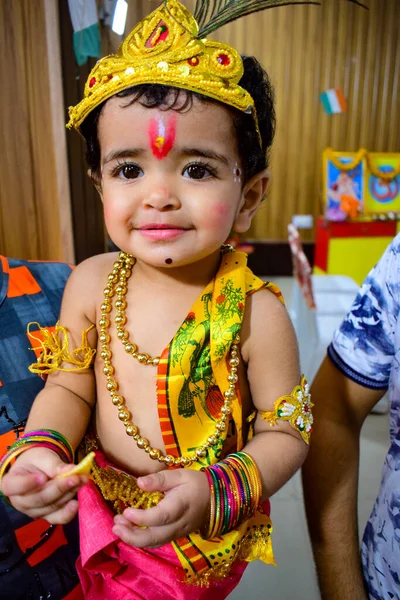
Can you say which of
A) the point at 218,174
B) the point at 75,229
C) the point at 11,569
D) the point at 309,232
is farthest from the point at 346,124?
the point at 11,569

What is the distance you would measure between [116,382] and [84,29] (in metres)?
0.76

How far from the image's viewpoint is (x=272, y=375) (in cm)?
→ 74

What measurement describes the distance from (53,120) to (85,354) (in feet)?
2.06

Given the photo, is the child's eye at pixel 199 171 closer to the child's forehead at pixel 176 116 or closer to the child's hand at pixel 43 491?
the child's forehead at pixel 176 116

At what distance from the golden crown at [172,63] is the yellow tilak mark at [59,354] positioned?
0.36 meters

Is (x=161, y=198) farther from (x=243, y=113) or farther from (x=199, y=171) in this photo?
(x=243, y=113)

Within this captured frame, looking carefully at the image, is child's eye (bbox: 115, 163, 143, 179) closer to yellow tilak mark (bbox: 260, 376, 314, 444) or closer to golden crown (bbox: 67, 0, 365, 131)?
golden crown (bbox: 67, 0, 365, 131)

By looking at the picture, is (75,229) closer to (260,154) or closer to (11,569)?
(260,154)

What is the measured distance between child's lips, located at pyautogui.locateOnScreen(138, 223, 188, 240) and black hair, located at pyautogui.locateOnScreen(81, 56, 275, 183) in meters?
0.16

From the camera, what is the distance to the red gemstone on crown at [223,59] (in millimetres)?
674

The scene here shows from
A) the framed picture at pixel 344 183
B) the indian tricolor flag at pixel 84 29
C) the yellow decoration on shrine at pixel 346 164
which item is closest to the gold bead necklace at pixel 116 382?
the indian tricolor flag at pixel 84 29

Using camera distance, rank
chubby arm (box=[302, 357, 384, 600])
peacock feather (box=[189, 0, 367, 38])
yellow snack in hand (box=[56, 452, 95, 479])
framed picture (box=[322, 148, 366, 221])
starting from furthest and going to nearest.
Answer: framed picture (box=[322, 148, 366, 221]), chubby arm (box=[302, 357, 384, 600]), peacock feather (box=[189, 0, 367, 38]), yellow snack in hand (box=[56, 452, 95, 479])

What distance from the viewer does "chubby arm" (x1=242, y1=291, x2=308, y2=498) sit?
70 cm

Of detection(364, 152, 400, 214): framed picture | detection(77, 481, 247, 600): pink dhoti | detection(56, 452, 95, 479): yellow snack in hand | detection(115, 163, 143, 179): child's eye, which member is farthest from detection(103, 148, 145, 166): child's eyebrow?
detection(364, 152, 400, 214): framed picture
